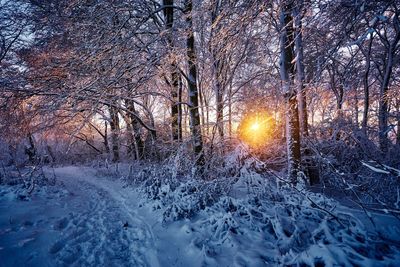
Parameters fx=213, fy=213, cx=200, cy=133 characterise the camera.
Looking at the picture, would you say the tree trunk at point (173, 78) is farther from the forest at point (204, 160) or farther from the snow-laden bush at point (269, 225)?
the snow-laden bush at point (269, 225)

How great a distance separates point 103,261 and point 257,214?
289 cm

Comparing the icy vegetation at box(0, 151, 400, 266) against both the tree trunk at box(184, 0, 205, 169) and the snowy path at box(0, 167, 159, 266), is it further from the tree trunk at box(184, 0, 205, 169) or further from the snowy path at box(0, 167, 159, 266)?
the tree trunk at box(184, 0, 205, 169)

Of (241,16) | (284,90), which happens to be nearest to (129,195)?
(284,90)

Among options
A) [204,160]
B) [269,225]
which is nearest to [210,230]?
[269,225]

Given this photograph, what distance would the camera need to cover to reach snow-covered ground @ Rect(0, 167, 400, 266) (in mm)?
2998

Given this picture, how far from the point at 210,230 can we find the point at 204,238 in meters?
0.23

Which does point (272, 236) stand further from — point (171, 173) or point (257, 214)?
point (171, 173)

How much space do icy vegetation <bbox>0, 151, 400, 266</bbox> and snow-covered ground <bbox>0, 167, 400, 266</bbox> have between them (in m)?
0.02

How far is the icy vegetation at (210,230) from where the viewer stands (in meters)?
3.08

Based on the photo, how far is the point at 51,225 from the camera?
4785mm

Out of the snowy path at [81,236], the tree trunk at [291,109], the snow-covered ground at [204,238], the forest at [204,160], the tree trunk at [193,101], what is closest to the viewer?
the snow-covered ground at [204,238]

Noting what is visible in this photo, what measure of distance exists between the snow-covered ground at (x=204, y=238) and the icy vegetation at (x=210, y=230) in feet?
0.05

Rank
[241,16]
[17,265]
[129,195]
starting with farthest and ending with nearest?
1. [129,195]
2. [241,16]
3. [17,265]

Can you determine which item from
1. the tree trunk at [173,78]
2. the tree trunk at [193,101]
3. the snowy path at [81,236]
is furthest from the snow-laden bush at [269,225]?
the tree trunk at [173,78]
